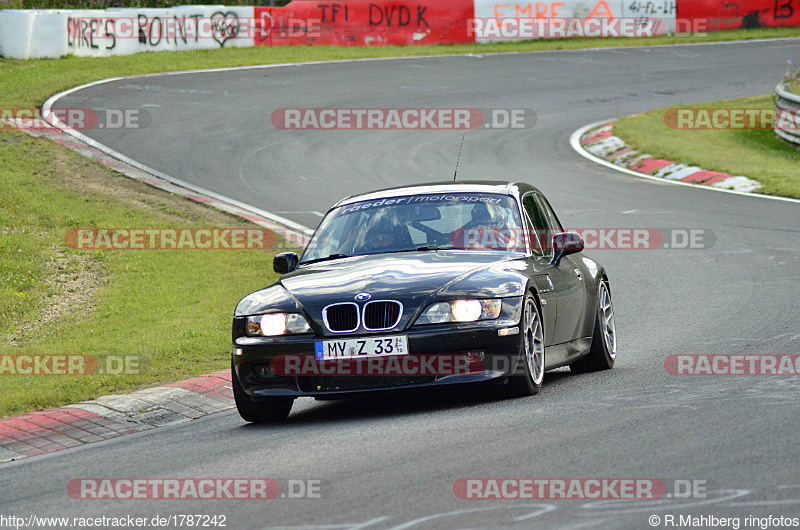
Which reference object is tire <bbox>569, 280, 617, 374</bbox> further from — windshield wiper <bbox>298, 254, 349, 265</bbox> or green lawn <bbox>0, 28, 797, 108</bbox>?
green lawn <bbox>0, 28, 797, 108</bbox>

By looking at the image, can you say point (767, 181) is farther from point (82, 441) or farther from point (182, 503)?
point (182, 503)

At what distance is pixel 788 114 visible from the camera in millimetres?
23859

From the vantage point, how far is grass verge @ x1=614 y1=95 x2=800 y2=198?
1991cm

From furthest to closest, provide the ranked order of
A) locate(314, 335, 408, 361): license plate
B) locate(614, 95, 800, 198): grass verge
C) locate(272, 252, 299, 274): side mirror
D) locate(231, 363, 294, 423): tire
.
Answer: locate(614, 95, 800, 198): grass verge < locate(272, 252, 299, 274): side mirror < locate(231, 363, 294, 423): tire < locate(314, 335, 408, 361): license plate

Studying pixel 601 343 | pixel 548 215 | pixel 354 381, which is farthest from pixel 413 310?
pixel 548 215

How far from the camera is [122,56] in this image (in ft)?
109

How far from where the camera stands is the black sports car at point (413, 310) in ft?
23.7

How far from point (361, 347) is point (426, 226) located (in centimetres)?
163

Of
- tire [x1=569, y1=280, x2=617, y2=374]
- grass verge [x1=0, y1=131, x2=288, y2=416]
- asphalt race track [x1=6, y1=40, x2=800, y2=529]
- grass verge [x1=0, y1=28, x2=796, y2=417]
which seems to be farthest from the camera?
grass verge [x1=0, y1=28, x2=796, y2=417]

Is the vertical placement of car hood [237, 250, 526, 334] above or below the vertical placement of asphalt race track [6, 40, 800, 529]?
above

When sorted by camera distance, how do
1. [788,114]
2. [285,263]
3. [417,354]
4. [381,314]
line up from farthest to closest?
[788,114] → [285,263] → [381,314] → [417,354]

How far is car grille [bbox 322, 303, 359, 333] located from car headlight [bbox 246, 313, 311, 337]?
5.2 inches

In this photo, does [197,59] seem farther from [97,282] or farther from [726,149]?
[97,282]

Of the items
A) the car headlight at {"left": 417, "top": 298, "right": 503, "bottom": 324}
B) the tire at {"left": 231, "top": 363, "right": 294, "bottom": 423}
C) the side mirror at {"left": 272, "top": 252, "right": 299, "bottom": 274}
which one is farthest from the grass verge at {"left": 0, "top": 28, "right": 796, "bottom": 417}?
the car headlight at {"left": 417, "top": 298, "right": 503, "bottom": 324}
